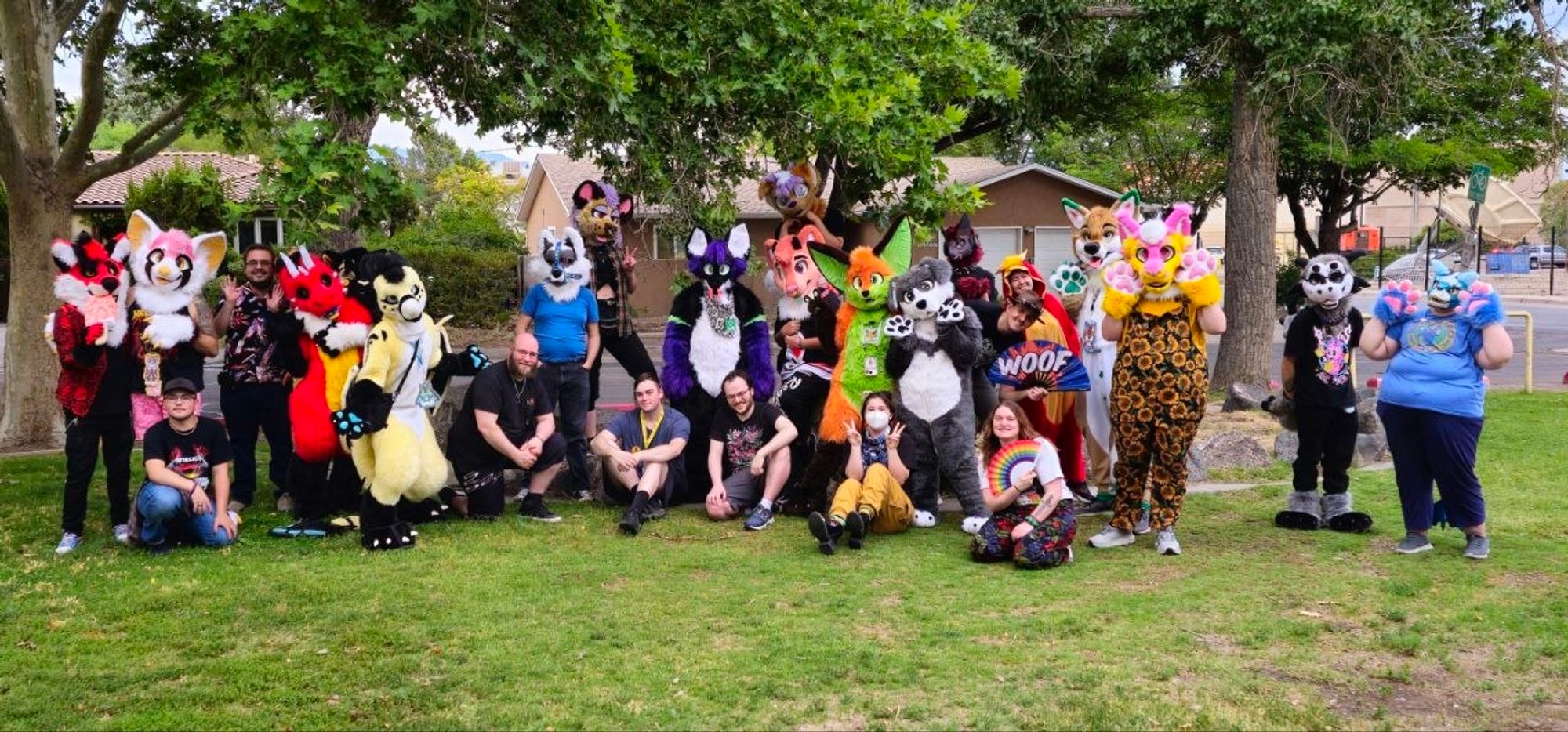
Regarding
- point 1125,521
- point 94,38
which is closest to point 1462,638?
point 1125,521

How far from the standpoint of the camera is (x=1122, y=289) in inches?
265

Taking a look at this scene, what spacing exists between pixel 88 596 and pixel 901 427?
4.29 meters

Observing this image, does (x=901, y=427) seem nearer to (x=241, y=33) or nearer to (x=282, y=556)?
(x=282, y=556)

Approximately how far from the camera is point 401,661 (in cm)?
500

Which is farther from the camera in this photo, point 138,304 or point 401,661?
point 138,304

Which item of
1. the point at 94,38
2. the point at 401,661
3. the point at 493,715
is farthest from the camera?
the point at 94,38

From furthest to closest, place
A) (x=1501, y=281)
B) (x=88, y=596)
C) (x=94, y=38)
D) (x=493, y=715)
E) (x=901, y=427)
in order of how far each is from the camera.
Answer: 1. (x=1501, y=281)
2. (x=94, y=38)
3. (x=901, y=427)
4. (x=88, y=596)
5. (x=493, y=715)

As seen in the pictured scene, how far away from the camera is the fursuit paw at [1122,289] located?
6.69 meters

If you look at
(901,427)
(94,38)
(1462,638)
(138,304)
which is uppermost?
(94,38)

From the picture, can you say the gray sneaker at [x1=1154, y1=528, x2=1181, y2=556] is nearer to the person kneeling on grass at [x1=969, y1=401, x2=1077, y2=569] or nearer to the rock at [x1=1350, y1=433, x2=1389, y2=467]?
the person kneeling on grass at [x1=969, y1=401, x2=1077, y2=569]

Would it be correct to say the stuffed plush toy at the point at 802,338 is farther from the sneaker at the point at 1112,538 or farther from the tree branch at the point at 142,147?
the tree branch at the point at 142,147

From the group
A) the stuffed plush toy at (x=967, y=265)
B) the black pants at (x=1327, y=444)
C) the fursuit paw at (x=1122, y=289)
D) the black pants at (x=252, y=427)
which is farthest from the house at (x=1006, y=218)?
the fursuit paw at (x=1122, y=289)

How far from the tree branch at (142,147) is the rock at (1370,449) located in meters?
9.74

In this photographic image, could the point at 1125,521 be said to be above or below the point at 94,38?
below
